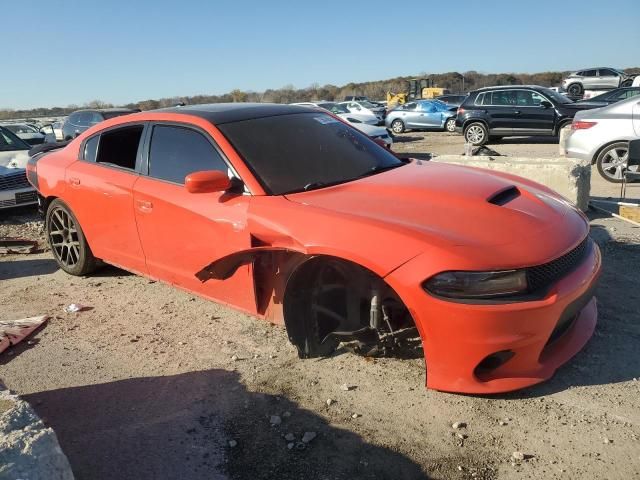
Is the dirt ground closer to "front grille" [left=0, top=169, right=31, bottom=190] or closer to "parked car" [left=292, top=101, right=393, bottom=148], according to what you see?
"front grille" [left=0, top=169, right=31, bottom=190]

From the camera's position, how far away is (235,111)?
13.4 feet

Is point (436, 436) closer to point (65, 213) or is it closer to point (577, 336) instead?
point (577, 336)

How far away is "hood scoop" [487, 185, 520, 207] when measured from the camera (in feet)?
10.3

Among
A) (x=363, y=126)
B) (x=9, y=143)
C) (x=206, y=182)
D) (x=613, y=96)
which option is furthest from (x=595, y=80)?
(x=206, y=182)

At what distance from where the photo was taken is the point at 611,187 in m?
8.36

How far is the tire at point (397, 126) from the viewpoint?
23125 millimetres

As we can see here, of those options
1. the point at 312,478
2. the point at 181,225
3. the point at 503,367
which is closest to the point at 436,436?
the point at 503,367

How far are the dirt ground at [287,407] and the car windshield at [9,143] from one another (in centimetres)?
653

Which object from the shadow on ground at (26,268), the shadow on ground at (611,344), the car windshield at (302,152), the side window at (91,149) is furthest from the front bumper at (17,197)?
the shadow on ground at (611,344)

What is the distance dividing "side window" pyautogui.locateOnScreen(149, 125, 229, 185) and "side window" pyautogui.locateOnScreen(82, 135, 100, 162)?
928 millimetres

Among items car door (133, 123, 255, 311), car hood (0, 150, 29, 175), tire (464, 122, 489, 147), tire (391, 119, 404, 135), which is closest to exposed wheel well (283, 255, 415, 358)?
car door (133, 123, 255, 311)

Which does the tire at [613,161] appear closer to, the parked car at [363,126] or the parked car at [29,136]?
the parked car at [363,126]

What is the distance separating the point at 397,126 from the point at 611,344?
20.8 metres

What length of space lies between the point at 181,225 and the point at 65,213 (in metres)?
2.01
